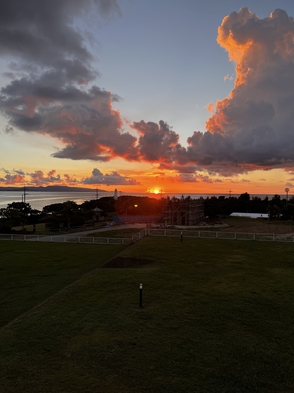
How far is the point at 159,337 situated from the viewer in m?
10.7

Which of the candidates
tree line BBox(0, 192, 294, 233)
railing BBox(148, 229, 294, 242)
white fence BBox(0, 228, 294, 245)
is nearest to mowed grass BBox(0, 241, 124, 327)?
white fence BBox(0, 228, 294, 245)

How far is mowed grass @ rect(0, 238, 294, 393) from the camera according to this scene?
27.3 ft

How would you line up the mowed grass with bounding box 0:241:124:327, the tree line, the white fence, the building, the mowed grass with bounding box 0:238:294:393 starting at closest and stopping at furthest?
the mowed grass with bounding box 0:238:294:393
the mowed grass with bounding box 0:241:124:327
the white fence
the tree line
the building

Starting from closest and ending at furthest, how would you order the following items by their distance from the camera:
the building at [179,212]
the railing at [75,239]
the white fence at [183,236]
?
the white fence at [183,236] → the railing at [75,239] → the building at [179,212]

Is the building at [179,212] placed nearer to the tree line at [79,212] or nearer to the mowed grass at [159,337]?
the tree line at [79,212]

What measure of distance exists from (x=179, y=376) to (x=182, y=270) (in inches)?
462

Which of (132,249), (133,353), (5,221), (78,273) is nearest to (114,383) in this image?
A: (133,353)

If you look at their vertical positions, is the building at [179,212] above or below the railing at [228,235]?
above

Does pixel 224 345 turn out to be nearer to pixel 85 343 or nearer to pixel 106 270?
pixel 85 343

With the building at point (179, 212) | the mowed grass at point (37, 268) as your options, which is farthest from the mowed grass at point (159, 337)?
the building at point (179, 212)

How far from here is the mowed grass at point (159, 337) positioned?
831 centimetres

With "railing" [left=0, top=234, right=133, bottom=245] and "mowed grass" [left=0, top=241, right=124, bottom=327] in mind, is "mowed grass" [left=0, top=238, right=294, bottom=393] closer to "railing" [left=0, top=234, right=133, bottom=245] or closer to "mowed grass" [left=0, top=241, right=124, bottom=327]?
"mowed grass" [left=0, top=241, right=124, bottom=327]

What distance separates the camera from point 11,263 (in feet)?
85.6

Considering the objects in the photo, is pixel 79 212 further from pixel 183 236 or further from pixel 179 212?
pixel 183 236
